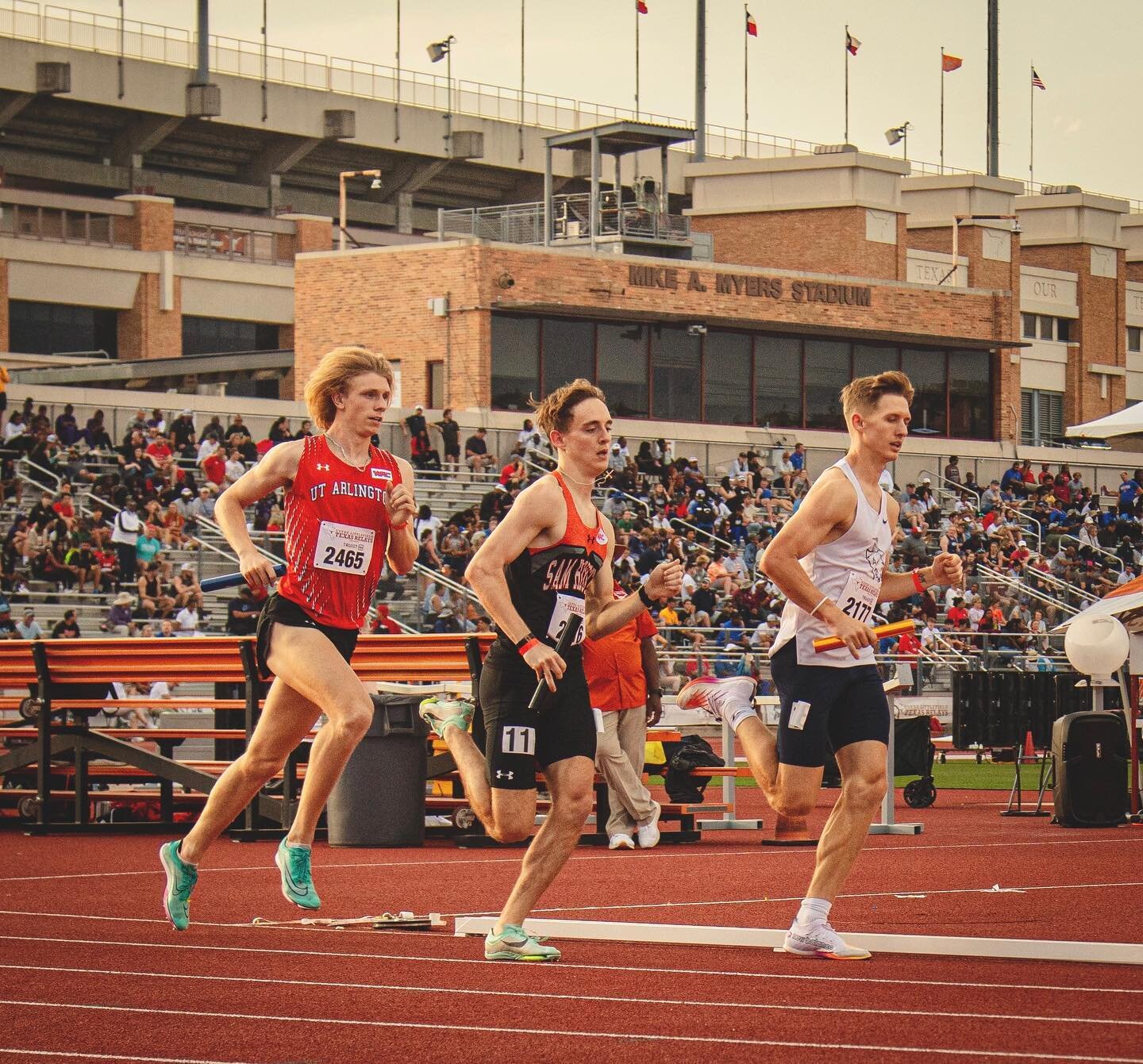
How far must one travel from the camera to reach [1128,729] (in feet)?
52.1

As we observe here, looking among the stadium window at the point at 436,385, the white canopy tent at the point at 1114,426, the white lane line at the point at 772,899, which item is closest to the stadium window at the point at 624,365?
the stadium window at the point at 436,385

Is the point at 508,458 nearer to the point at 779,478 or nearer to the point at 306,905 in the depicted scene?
the point at 779,478

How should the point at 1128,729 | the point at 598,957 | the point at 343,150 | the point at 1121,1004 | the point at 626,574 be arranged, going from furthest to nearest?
the point at 343,150 < the point at 626,574 < the point at 1128,729 < the point at 598,957 < the point at 1121,1004

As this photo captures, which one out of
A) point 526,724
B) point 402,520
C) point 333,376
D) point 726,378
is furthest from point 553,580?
Answer: point 726,378

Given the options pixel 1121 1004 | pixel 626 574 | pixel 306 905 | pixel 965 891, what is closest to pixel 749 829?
pixel 965 891

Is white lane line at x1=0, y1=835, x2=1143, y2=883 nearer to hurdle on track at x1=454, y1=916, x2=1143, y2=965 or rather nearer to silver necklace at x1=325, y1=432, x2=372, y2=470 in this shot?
hurdle on track at x1=454, y1=916, x2=1143, y2=965

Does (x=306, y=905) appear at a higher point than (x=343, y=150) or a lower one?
lower

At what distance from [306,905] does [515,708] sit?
54.9 inches

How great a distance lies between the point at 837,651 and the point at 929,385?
49083 millimetres

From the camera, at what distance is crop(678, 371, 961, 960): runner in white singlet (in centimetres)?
775

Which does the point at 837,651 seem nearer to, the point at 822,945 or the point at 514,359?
the point at 822,945

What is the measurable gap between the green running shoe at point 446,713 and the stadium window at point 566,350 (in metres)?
39.6

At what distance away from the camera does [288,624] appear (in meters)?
8.39

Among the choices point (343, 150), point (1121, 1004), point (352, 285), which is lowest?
point (1121, 1004)
